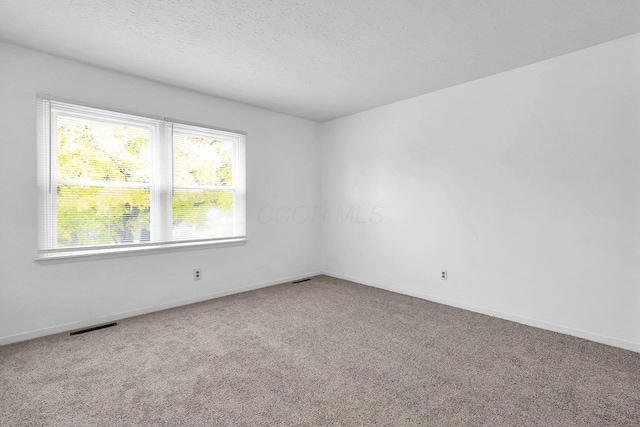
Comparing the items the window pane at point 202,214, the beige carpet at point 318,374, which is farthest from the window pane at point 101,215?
the beige carpet at point 318,374

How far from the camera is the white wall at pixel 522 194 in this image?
2660 millimetres

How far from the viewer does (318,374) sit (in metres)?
2.21

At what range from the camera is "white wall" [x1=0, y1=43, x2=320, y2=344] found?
2.73 metres

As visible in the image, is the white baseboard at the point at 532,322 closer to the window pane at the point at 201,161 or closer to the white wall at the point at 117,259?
the white wall at the point at 117,259

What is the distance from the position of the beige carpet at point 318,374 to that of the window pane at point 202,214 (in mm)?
1053

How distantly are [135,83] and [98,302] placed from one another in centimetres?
235

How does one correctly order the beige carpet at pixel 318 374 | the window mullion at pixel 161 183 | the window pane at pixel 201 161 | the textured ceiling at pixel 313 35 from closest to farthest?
the beige carpet at pixel 318 374
the textured ceiling at pixel 313 35
the window mullion at pixel 161 183
the window pane at pixel 201 161

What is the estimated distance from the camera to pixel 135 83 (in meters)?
3.39

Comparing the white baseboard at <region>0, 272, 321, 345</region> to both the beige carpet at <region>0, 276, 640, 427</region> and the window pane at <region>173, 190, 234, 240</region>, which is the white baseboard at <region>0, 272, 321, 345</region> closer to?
the beige carpet at <region>0, 276, 640, 427</region>

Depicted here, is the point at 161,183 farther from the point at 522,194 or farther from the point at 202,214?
the point at 522,194

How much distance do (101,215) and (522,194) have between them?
435 centimetres

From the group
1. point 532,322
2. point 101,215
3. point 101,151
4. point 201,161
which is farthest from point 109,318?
point 532,322

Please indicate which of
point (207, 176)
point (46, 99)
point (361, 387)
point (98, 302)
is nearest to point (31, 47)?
point (46, 99)

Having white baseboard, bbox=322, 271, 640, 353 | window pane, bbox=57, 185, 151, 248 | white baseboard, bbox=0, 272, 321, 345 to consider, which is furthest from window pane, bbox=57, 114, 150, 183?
white baseboard, bbox=322, 271, 640, 353
